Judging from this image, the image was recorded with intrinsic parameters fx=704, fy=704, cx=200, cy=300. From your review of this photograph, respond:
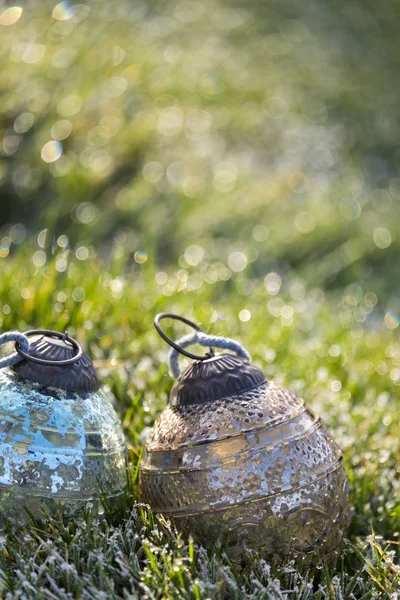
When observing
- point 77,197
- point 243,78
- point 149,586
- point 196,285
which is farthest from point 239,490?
point 243,78

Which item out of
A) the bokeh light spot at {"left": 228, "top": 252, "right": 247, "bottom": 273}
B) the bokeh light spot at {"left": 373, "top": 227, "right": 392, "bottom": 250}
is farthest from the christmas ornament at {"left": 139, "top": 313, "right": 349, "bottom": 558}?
the bokeh light spot at {"left": 373, "top": 227, "right": 392, "bottom": 250}

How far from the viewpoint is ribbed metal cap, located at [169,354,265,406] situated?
6.16 ft

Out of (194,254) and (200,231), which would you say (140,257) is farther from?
(200,231)

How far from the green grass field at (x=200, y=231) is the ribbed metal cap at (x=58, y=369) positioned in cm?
36

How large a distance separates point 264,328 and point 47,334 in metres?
1.83

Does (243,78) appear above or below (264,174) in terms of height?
above

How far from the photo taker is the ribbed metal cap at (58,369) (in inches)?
72.8

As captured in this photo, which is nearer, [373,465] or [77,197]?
[373,465]

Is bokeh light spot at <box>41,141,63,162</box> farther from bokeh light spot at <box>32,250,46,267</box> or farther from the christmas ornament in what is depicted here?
the christmas ornament

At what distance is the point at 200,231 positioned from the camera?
532cm

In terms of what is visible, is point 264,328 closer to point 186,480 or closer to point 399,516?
point 399,516

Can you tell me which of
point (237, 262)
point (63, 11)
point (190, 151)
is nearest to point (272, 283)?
point (237, 262)

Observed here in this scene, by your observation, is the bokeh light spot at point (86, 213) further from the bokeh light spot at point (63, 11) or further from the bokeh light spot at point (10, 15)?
the bokeh light spot at point (63, 11)

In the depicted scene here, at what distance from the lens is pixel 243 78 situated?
8672 millimetres
